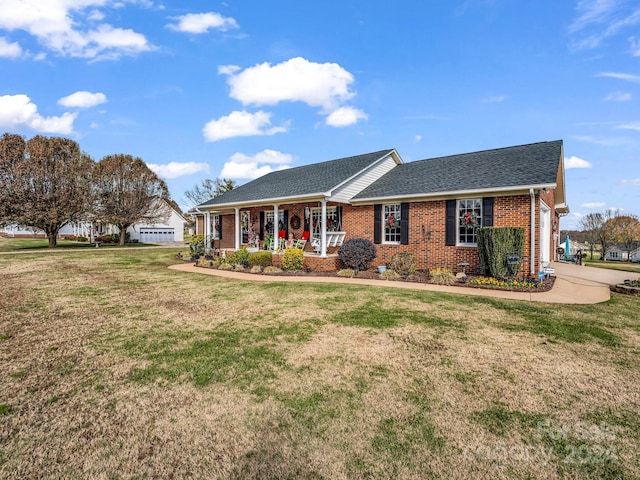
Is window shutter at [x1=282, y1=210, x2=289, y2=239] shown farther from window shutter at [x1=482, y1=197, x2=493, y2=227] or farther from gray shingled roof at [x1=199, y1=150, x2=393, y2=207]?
window shutter at [x1=482, y1=197, x2=493, y2=227]

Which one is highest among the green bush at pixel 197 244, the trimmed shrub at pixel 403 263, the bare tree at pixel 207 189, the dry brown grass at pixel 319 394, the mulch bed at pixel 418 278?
the bare tree at pixel 207 189

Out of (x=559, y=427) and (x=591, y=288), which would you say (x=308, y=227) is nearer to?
(x=591, y=288)

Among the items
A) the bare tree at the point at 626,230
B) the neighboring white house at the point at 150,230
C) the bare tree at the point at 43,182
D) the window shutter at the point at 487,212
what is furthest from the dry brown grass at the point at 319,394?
the bare tree at the point at 626,230

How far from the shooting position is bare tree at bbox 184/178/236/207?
45.6 m

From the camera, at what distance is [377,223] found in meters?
13.6

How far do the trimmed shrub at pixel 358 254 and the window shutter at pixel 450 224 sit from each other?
2.80 meters

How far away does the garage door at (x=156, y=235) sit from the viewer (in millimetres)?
38969

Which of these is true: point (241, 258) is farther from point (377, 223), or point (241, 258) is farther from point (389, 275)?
point (389, 275)

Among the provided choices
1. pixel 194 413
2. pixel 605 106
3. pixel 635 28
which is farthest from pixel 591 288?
pixel 194 413

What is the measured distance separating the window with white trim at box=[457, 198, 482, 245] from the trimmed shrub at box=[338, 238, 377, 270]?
3328mm

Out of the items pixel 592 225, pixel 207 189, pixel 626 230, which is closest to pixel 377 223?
pixel 207 189

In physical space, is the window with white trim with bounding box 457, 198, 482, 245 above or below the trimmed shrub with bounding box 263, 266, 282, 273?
above

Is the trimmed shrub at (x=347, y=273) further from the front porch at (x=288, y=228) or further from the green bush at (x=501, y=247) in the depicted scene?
the green bush at (x=501, y=247)

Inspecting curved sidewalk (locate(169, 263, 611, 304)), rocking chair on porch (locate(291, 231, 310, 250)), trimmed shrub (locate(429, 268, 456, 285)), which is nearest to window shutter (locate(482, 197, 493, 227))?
trimmed shrub (locate(429, 268, 456, 285))
